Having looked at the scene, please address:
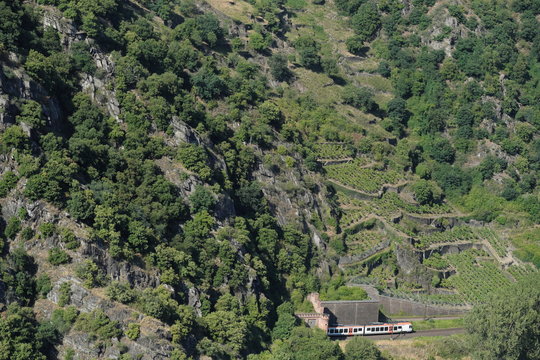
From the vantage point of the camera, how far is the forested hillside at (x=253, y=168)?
7875 centimetres

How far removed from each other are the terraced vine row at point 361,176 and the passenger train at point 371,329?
19.6 m

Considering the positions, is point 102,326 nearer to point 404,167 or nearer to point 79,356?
point 79,356

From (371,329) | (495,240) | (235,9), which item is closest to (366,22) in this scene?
(235,9)

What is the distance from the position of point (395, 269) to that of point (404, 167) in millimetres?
16874

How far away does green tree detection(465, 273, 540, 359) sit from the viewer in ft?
284

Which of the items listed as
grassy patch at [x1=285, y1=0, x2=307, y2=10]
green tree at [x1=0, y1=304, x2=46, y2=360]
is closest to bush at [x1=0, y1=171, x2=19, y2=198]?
green tree at [x1=0, y1=304, x2=46, y2=360]

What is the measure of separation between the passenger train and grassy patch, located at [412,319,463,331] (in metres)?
2.03

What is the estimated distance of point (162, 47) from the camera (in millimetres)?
103750

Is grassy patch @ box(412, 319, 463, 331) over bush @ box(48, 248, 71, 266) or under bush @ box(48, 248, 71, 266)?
under

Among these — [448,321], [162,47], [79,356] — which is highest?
[162,47]

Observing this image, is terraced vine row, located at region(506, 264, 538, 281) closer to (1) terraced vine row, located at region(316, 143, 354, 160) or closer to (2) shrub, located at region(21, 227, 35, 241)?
(1) terraced vine row, located at region(316, 143, 354, 160)

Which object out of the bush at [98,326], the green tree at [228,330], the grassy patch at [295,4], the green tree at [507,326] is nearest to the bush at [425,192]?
the green tree at [507,326]

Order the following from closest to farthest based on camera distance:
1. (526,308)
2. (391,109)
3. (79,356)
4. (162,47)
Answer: (79,356) < (526,308) < (162,47) < (391,109)

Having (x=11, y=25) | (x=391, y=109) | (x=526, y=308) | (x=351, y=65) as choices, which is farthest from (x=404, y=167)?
(x=11, y=25)
